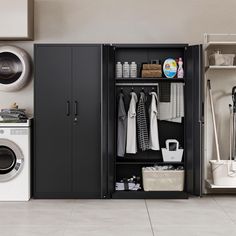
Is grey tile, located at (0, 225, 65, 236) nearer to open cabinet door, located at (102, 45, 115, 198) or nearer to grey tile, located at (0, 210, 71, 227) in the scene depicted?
grey tile, located at (0, 210, 71, 227)

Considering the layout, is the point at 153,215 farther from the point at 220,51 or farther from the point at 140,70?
the point at 220,51

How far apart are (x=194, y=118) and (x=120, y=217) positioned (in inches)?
60.8

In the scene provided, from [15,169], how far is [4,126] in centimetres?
51

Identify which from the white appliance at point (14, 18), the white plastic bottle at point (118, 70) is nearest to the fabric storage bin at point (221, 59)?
the white plastic bottle at point (118, 70)

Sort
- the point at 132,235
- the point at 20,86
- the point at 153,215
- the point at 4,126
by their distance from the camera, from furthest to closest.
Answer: the point at 20,86 < the point at 4,126 < the point at 153,215 < the point at 132,235

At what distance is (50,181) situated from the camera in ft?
17.1

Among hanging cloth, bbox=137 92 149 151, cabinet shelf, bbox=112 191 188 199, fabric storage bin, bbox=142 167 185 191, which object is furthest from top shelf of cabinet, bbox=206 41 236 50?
cabinet shelf, bbox=112 191 188 199

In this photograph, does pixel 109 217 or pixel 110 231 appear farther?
pixel 109 217

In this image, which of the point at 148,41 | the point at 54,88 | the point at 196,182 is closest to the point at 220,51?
the point at 148,41

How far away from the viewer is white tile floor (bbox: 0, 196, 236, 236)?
395cm

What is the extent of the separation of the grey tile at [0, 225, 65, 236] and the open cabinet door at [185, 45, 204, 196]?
187 cm

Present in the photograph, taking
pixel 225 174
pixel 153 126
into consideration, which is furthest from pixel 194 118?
pixel 225 174

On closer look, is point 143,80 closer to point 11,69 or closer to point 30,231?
point 11,69

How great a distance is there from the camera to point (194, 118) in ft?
17.1
